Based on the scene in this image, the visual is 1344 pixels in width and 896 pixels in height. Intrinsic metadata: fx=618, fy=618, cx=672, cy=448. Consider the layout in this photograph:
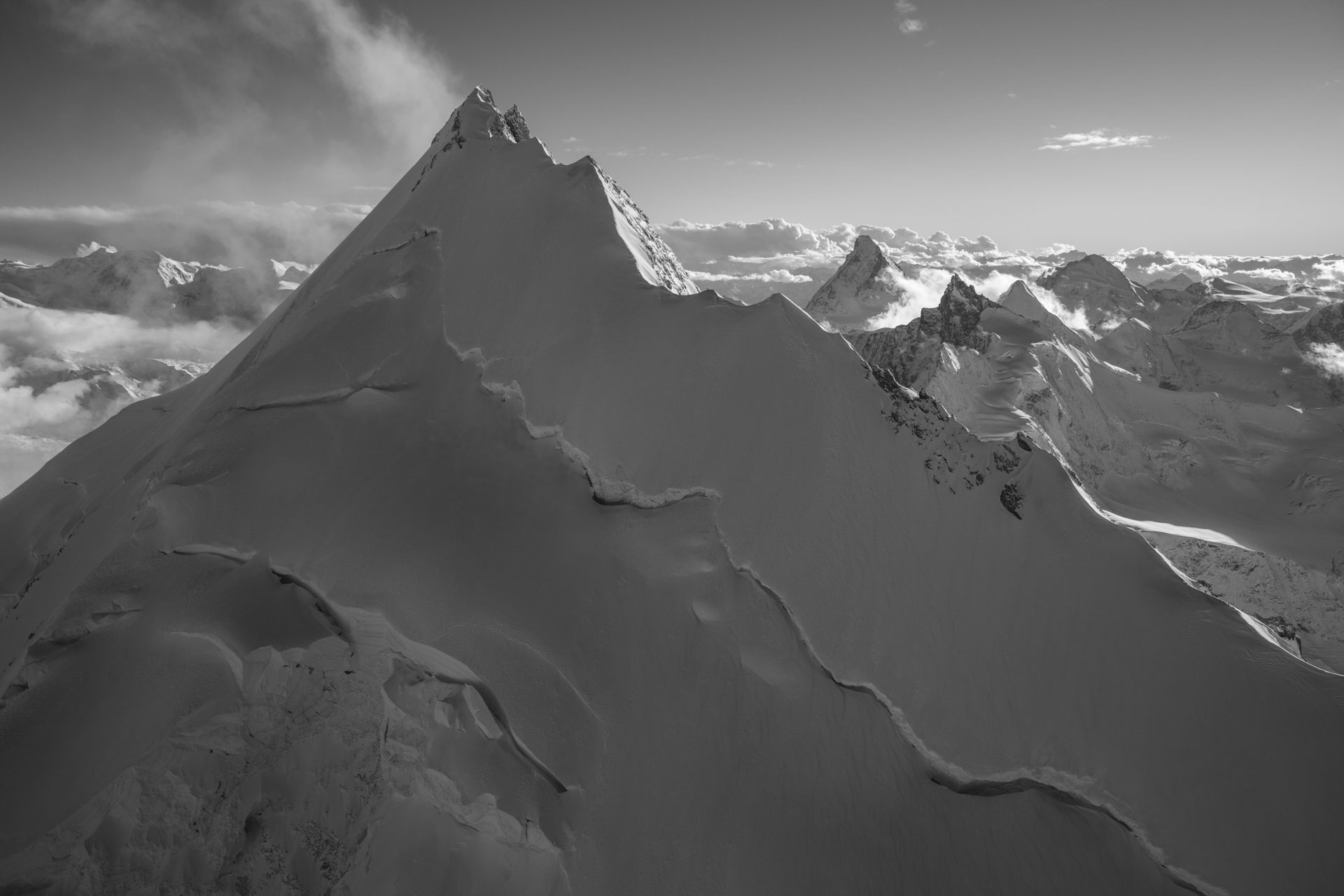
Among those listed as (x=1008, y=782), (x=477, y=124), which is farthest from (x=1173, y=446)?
(x=477, y=124)

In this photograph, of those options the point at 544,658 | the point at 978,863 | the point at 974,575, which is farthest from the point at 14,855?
the point at 974,575

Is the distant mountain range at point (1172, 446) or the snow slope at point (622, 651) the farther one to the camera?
the distant mountain range at point (1172, 446)

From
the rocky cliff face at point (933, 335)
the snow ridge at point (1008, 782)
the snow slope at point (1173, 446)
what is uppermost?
the snow ridge at point (1008, 782)

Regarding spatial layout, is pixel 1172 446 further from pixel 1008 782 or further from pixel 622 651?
pixel 622 651

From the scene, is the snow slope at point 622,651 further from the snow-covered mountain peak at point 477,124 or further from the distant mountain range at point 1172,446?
the distant mountain range at point 1172,446

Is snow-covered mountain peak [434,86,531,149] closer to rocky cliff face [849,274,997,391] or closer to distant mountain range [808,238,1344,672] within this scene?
distant mountain range [808,238,1344,672]

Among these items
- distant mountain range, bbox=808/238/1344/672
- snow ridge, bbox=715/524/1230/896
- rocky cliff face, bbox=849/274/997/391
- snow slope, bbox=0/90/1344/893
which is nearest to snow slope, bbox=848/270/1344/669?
distant mountain range, bbox=808/238/1344/672

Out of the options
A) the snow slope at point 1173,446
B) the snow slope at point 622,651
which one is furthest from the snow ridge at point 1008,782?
the snow slope at point 1173,446

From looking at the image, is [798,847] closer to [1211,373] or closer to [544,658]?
[544,658]
